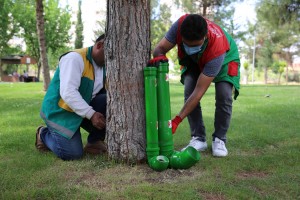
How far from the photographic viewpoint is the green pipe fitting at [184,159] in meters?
2.52

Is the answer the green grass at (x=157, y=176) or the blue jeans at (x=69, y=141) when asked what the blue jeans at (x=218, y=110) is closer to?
the green grass at (x=157, y=176)

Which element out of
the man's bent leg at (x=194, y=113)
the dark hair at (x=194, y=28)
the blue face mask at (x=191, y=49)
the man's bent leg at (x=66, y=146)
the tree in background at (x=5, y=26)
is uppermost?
the tree in background at (x=5, y=26)

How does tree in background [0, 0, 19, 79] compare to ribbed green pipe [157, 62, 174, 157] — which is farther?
tree in background [0, 0, 19, 79]

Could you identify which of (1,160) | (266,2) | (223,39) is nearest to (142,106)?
(223,39)

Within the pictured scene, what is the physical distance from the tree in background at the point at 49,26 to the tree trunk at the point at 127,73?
28.3 metres

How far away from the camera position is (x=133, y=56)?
262cm

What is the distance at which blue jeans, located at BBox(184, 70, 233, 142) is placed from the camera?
309 cm

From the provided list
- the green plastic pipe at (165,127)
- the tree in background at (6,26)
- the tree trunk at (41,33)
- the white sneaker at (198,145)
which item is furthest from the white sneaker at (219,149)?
the tree in background at (6,26)

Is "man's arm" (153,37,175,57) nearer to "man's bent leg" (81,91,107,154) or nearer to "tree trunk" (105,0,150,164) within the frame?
"tree trunk" (105,0,150,164)

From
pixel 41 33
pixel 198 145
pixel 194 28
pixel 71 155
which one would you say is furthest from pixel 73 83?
pixel 41 33

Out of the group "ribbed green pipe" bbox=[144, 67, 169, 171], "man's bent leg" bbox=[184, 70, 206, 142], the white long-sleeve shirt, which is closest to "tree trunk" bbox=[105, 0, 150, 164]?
"ribbed green pipe" bbox=[144, 67, 169, 171]

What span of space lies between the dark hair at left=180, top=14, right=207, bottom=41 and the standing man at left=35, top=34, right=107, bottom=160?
0.75m

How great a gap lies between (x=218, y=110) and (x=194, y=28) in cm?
96

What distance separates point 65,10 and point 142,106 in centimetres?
3222
